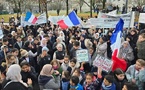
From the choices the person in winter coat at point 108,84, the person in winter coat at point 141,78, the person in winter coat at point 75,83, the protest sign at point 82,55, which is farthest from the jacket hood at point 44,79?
the person in winter coat at point 141,78

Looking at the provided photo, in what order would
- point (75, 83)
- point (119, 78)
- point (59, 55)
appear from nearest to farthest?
point (75, 83)
point (119, 78)
point (59, 55)

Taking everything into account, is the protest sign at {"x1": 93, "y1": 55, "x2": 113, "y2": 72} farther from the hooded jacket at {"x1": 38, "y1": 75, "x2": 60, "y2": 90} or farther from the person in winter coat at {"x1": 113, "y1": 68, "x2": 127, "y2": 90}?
the hooded jacket at {"x1": 38, "y1": 75, "x2": 60, "y2": 90}

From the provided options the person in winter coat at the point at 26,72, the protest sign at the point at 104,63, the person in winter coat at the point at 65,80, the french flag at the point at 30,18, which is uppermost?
the french flag at the point at 30,18

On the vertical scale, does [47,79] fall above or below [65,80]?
above

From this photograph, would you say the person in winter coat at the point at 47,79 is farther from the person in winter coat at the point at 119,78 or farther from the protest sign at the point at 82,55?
the protest sign at the point at 82,55

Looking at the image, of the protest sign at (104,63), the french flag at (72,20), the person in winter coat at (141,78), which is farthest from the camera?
the french flag at (72,20)

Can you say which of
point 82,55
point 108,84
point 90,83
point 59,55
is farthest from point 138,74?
point 59,55

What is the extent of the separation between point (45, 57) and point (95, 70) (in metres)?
1.80

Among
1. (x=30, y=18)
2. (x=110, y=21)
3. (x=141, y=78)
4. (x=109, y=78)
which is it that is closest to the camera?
(x=109, y=78)

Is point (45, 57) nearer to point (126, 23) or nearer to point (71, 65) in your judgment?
point (71, 65)

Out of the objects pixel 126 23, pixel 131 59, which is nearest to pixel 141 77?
pixel 131 59

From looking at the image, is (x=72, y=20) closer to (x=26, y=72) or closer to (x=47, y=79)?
(x=26, y=72)

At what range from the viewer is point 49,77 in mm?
5641

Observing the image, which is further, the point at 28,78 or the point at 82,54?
the point at 82,54
